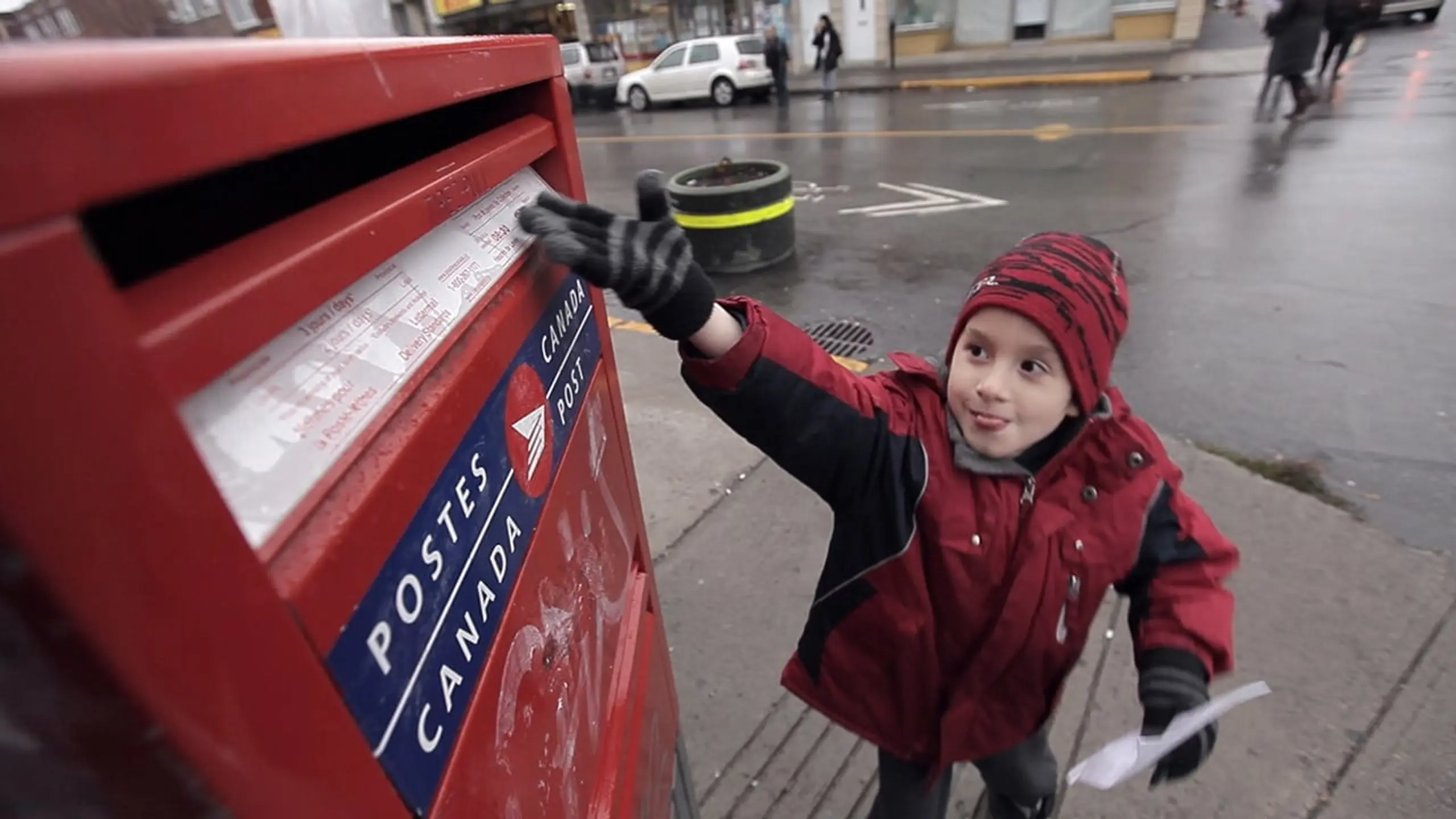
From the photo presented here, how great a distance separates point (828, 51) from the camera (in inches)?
617

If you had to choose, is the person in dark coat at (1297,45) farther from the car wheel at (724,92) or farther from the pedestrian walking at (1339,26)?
the car wheel at (724,92)

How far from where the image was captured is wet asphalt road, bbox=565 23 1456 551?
3.78 metres

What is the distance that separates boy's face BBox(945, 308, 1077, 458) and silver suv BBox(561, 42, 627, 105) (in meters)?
17.8

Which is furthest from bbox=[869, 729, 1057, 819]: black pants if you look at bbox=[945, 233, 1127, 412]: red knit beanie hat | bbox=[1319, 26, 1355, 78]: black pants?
bbox=[1319, 26, 1355, 78]: black pants

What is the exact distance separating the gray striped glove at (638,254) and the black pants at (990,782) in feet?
4.06

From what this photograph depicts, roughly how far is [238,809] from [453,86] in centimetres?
68

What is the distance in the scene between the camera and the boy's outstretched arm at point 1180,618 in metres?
1.43

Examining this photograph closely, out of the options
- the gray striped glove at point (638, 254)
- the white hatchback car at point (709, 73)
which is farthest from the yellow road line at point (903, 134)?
the gray striped glove at point (638, 254)

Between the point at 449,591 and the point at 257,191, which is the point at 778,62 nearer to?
the point at 257,191

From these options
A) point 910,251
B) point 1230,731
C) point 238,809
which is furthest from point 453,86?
point 910,251

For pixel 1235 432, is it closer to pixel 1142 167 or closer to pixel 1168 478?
pixel 1168 478

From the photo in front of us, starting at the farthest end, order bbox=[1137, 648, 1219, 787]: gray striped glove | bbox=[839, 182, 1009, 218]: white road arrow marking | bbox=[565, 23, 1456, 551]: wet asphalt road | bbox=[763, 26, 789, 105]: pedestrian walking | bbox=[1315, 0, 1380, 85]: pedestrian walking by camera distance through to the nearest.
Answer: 1. bbox=[763, 26, 789, 105]: pedestrian walking
2. bbox=[1315, 0, 1380, 85]: pedestrian walking
3. bbox=[839, 182, 1009, 218]: white road arrow marking
4. bbox=[565, 23, 1456, 551]: wet asphalt road
5. bbox=[1137, 648, 1219, 787]: gray striped glove

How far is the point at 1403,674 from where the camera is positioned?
2.39m

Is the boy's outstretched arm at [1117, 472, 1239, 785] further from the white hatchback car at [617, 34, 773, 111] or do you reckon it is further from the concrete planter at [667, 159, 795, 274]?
the white hatchback car at [617, 34, 773, 111]
